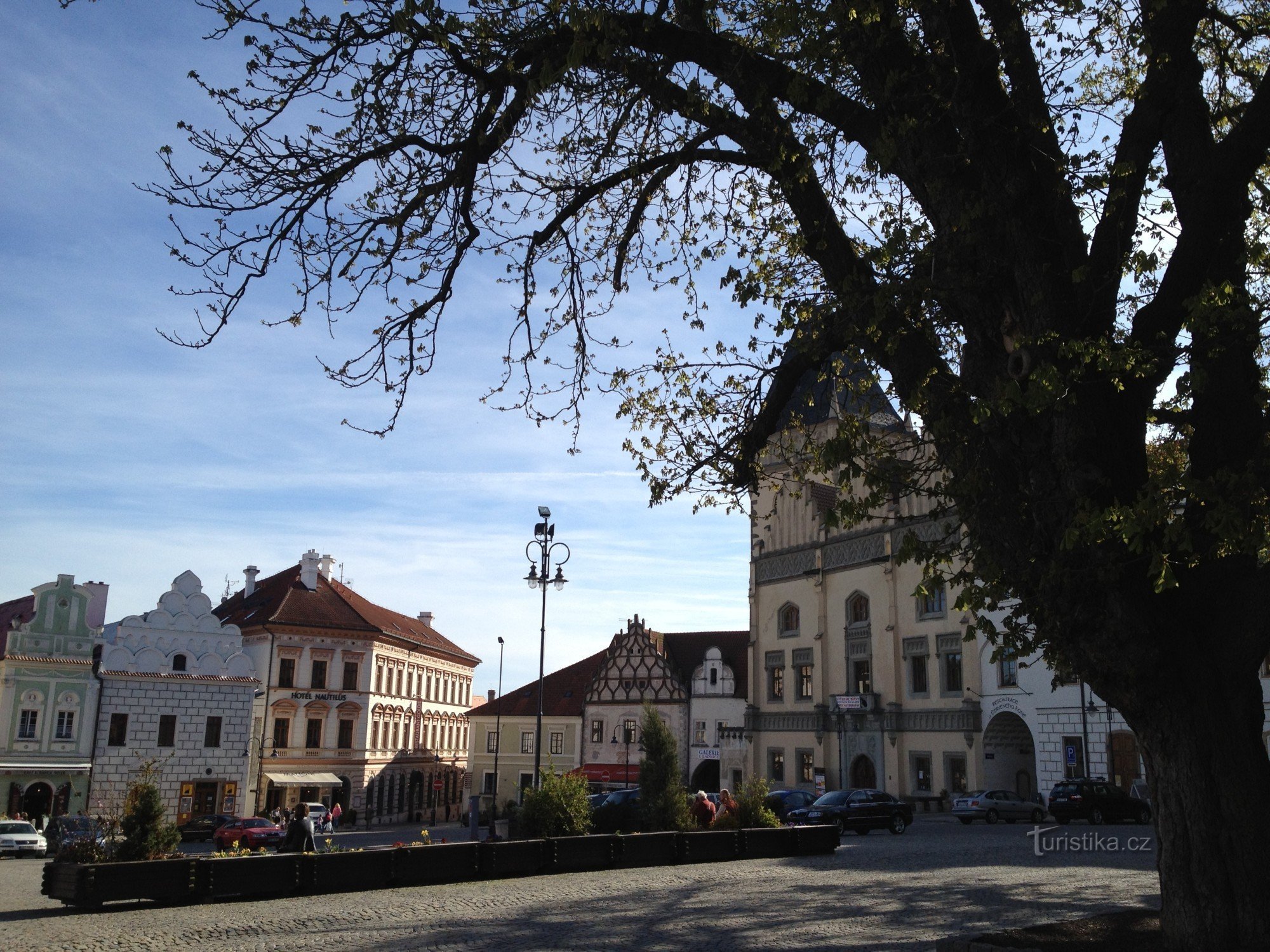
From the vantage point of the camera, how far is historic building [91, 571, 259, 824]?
149ft

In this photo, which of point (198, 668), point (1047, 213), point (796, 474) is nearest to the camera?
point (1047, 213)

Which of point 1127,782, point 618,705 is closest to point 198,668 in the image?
point 618,705

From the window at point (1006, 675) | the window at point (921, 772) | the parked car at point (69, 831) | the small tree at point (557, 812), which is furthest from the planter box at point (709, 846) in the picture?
the window at point (921, 772)

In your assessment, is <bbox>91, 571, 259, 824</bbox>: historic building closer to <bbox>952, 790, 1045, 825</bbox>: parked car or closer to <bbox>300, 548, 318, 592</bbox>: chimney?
<bbox>300, 548, 318, 592</bbox>: chimney

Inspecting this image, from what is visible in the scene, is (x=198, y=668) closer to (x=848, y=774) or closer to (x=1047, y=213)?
(x=848, y=774)

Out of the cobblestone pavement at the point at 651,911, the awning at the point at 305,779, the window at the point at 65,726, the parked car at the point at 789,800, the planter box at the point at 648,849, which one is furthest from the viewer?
the awning at the point at 305,779

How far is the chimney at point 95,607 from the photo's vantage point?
45.6m

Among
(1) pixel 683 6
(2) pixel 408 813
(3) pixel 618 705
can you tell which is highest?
(1) pixel 683 6

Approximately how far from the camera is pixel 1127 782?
3809 centimetres

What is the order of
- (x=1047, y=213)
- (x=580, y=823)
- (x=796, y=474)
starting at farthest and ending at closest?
(x=580, y=823) < (x=796, y=474) < (x=1047, y=213)

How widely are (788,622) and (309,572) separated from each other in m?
26.2

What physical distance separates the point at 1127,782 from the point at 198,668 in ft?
127

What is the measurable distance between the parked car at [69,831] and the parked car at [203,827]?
192 inches

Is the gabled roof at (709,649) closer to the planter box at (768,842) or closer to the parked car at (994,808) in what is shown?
the parked car at (994,808)
